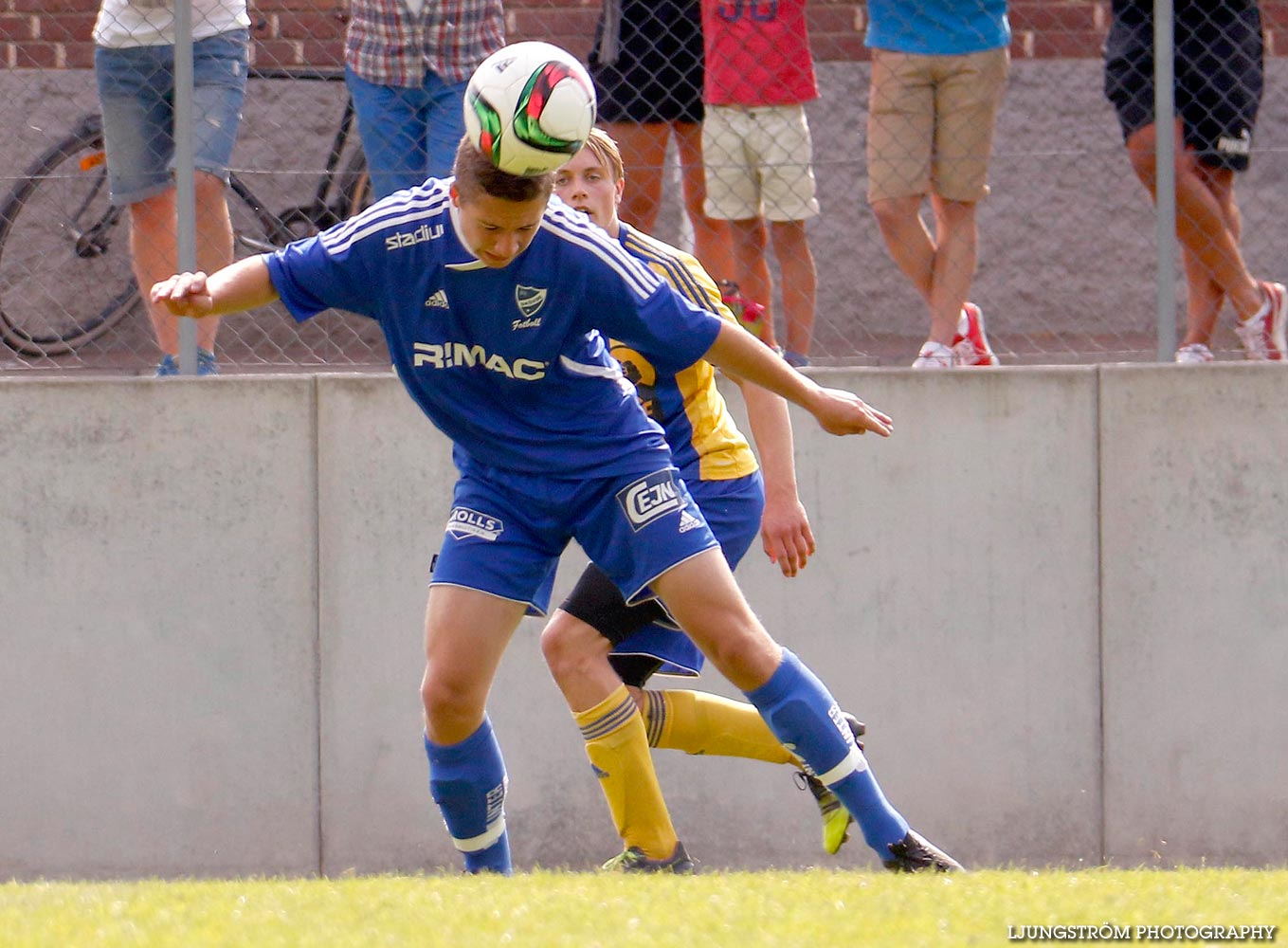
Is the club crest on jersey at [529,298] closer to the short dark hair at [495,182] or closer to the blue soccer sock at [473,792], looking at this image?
the short dark hair at [495,182]

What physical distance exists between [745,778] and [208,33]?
3.32 metres

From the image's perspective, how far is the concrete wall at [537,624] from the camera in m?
6.27

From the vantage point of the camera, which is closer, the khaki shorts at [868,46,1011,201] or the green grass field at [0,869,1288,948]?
the green grass field at [0,869,1288,948]

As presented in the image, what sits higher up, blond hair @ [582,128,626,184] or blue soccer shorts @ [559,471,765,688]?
blond hair @ [582,128,626,184]

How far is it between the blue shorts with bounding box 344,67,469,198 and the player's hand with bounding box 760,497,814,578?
7.51 ft

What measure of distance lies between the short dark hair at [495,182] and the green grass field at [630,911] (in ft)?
4.94

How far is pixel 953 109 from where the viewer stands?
21.0 ft


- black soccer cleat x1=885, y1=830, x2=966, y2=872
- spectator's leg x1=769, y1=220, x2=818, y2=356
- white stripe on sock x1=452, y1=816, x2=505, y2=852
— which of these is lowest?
white stripe on sock x1=452, y1=816, x2=505, y2=852

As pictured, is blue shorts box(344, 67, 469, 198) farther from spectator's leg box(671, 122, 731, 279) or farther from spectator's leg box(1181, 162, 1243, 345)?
spectator's leg box(1181, 162, 1243, 345)

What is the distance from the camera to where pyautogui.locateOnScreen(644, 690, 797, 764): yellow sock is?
16.9 ft

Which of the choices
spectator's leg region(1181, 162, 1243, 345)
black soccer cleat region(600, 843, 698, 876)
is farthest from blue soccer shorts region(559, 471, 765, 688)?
spectator's leg region(1181, 162, 1243, 345)

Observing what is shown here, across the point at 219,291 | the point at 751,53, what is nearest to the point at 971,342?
the point at 751,53

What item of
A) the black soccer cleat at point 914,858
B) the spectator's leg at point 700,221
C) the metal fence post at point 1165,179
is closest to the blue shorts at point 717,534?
the black soccer cleat at point 914,858

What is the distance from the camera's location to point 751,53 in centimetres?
644
